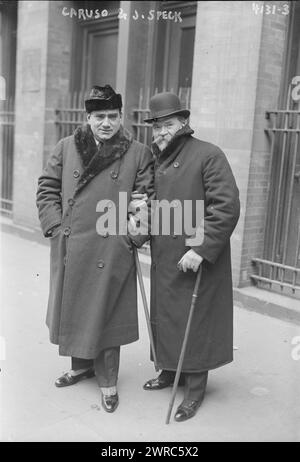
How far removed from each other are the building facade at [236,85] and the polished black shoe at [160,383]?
2.14 metres

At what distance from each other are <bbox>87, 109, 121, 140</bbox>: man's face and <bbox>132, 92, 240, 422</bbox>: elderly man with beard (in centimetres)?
27

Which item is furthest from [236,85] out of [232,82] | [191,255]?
[191,255]

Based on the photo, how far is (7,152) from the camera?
32.4ft

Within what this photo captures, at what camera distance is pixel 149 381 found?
3949 millimetres

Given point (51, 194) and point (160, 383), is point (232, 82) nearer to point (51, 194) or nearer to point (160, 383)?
point (51, 194)

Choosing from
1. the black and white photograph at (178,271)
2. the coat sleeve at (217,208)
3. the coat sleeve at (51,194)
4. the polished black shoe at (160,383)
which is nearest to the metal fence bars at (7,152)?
the black and white photograph at (178,271)

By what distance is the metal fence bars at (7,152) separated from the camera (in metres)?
9.60

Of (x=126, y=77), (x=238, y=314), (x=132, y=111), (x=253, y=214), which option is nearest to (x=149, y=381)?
(x=238, y=314)

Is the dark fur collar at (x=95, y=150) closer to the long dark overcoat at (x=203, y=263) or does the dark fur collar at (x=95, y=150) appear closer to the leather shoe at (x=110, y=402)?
the long dark overcoat at (x=203, y=263)

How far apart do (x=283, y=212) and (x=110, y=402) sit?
10.4 ft

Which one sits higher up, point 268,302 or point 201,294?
point 201,294

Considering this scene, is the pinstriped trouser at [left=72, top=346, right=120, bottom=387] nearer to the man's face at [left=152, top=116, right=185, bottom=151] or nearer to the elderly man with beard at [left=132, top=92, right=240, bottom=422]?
the elderly man with beard at [left=132, top=92, right=240, bottom=422]
